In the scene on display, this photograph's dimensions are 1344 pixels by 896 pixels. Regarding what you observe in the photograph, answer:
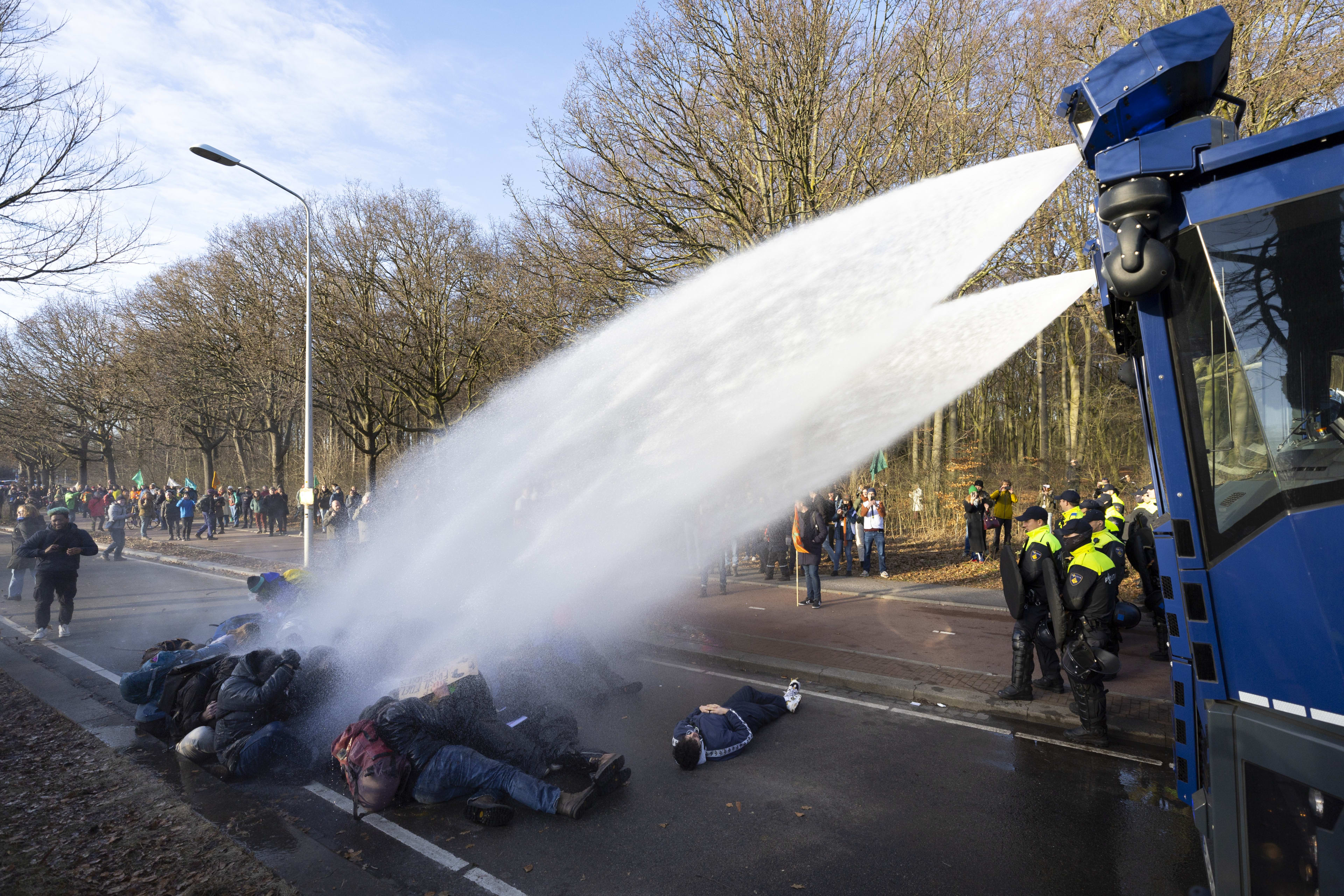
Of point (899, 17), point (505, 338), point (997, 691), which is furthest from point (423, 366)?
point (997, 691)

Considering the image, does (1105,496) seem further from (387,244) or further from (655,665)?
(387,244)

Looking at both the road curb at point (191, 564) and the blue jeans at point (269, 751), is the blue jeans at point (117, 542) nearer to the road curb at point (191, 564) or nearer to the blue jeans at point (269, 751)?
the road curb at point (191, 564)

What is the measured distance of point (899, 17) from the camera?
12.5 m

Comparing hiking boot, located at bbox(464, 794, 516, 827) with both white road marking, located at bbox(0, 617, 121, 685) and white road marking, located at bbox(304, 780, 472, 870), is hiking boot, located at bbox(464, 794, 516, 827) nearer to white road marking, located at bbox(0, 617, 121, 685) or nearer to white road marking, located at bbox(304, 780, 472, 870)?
white road marking, located at bbox(304, 780, 472, 870)

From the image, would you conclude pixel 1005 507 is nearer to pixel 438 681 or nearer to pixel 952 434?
pixel 952 434

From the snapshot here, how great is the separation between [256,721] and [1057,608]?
6.39 meters

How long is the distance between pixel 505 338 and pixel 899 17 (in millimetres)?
14033

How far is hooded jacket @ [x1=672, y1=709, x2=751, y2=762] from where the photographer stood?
5.32 metres

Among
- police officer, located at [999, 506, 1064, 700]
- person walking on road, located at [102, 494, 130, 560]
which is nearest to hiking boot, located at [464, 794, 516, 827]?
police officer, located at [999, 506, 1064, 700]

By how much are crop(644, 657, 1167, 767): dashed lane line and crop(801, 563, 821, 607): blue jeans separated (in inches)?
149

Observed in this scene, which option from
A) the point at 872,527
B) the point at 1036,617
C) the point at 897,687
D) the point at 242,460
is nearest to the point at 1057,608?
the point at 1036,617

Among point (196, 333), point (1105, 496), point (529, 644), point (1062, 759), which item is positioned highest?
point (196, 333)

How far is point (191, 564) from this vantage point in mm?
17750

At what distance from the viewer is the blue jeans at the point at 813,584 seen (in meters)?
11.2
